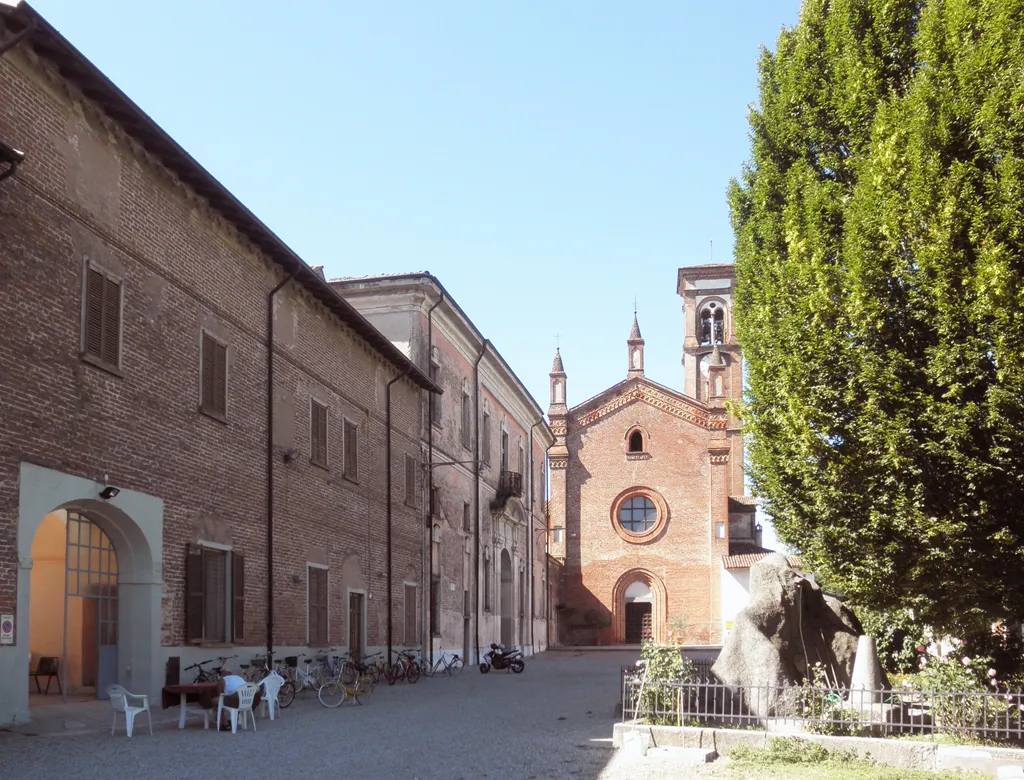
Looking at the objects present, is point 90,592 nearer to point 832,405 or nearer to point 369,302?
point 832,405

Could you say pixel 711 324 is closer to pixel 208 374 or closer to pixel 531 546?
pixel 531 546

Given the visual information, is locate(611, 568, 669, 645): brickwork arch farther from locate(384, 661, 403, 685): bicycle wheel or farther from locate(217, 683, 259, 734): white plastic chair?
locate(217, 683, 259, 734): white plastic chair

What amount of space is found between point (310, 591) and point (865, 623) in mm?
10741

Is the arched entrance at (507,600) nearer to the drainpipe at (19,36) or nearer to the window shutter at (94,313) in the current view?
the window shutter at (94,313)

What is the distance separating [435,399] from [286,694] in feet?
45.1

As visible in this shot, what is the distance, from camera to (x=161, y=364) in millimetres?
15781

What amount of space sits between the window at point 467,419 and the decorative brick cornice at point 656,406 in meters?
20.8

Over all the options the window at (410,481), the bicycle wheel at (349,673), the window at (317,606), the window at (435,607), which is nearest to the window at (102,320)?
the window at (317,606)

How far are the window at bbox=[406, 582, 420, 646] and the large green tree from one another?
14.5 m

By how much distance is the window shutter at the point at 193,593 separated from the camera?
16.1 m

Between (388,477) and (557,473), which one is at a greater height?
(557,473)

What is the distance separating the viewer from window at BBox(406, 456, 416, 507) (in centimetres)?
2764

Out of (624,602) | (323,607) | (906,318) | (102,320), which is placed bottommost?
(624,602)

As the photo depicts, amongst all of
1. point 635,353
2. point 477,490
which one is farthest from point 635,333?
point 477,490
